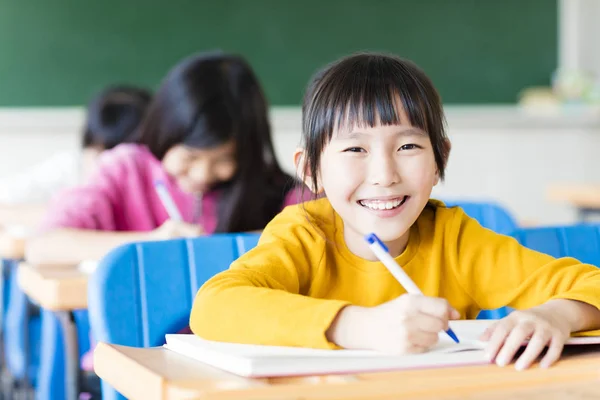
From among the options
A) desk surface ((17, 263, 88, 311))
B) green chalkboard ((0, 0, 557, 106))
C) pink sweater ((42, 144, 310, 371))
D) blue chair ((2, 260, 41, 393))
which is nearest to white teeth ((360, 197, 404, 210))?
desk surface ((17, 263, 88, 311))

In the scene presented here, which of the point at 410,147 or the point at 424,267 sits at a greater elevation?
the point at 410,147

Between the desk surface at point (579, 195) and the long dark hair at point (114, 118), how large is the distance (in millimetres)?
1757

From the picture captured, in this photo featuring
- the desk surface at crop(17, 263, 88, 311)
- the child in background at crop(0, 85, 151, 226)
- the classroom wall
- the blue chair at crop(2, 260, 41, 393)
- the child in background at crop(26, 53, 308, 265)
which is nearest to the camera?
the desk surface at crop(17, 263, 88, 311)

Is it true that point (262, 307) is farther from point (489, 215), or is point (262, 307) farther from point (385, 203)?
point (489, 215)

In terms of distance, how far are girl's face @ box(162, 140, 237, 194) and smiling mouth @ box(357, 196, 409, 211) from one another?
3.75 ft

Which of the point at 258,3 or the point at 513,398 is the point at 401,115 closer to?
the point at 513,398

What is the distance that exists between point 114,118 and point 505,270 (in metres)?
2.46

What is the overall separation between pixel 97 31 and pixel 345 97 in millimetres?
3497

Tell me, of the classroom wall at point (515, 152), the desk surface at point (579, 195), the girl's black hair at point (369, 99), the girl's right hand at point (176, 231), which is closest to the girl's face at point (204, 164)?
the girl's right hand at point (176, 231)

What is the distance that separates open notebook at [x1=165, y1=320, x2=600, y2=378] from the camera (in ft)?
2.73

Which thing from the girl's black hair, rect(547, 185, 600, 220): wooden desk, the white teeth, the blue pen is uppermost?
the girl's black hair

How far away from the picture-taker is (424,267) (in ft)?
4.22

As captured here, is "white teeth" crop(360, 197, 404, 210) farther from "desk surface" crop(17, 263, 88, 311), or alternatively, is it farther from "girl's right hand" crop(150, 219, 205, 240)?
"girl's right hand" crop(150, 219, 205, 240)

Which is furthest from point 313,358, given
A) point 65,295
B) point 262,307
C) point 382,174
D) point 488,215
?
point 488,215
